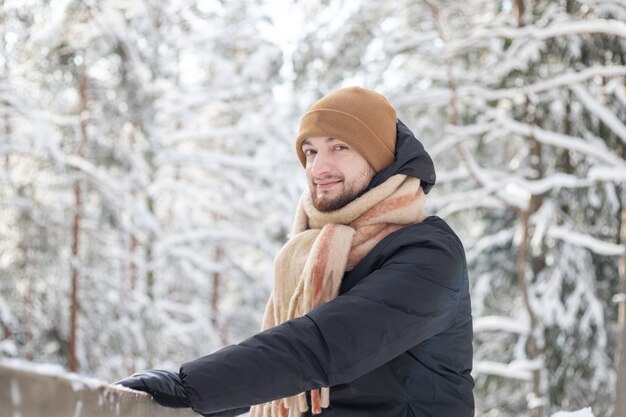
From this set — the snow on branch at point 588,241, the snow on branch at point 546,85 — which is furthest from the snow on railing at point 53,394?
the snow on branch at point 546,85

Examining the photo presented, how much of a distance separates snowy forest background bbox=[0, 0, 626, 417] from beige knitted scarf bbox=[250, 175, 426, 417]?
6084mm

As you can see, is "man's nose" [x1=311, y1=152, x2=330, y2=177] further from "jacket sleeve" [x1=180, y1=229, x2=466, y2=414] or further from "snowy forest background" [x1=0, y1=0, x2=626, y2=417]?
"snowy forest background" [x1=0, y1=0, x2=626, y2=417]

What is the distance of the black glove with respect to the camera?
1.74 m

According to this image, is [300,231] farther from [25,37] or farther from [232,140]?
[232,140]

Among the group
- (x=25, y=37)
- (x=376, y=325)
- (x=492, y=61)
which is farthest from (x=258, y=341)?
(x=492, y=61)

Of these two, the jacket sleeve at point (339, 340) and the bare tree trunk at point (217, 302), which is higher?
the jacket sleeve at point (339, 340)

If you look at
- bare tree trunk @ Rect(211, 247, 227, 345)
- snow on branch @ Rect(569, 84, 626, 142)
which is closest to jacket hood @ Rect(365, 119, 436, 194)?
snow on branch @ Rect(569, 84, 626, 142)

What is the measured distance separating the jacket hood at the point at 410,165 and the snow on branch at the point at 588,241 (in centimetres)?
624

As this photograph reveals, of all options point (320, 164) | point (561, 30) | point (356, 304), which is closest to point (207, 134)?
point (561, 30)

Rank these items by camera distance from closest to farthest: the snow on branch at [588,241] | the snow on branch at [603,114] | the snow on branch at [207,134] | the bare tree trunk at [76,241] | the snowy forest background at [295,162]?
1. the snow on branch at [588,241]
2. the snow on branch at [603,114]
3. the snowy forest background at [295,162]
4. the bare tree trunk at [76,241]
5. the snow on branch at [207,134]

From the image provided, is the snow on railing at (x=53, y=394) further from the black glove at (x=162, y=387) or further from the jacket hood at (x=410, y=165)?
the jacket hood at (x=410, y=165)

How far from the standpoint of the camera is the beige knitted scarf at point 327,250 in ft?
7.04

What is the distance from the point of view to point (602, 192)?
35.5ft

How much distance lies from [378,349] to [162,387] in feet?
1.54
